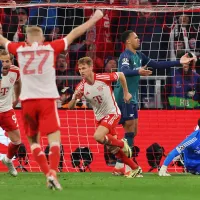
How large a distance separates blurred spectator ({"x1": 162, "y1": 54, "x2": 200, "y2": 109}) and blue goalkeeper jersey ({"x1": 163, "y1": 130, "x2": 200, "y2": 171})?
2.05 meters

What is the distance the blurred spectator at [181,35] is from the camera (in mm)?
17906

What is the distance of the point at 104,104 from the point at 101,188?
297 centimetres

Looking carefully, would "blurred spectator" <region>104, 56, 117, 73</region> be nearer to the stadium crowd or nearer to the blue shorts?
the stadium crowd

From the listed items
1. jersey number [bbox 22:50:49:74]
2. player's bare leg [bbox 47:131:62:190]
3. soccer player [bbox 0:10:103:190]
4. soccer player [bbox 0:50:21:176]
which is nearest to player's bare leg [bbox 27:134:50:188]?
soccer player [bbox 0:10:103:190]

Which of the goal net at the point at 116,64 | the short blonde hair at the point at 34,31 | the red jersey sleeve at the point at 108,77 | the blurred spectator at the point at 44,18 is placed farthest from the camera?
the blurred spectator at the point at 44,18

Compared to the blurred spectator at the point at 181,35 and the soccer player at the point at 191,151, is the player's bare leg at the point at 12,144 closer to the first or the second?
the soccer player at the point at 191,151

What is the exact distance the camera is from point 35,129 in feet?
35.9

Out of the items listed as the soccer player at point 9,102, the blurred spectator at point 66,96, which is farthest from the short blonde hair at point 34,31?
the blurred spectator at point 66,96

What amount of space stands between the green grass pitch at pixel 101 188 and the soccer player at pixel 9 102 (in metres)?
0.47

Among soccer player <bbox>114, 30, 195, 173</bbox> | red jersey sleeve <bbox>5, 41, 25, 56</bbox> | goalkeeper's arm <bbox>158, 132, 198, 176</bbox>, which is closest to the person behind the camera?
red jersey sleeve <bbox>5, 41, 25, 56</bbox>

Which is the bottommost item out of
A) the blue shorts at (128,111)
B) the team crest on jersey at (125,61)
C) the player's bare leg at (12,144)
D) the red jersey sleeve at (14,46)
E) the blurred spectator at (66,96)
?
the player's bare leg at (12,144)

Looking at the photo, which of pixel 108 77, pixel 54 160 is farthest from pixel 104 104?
pixel 54 160

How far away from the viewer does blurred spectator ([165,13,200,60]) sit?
1791cm

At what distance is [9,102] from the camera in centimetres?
1406
